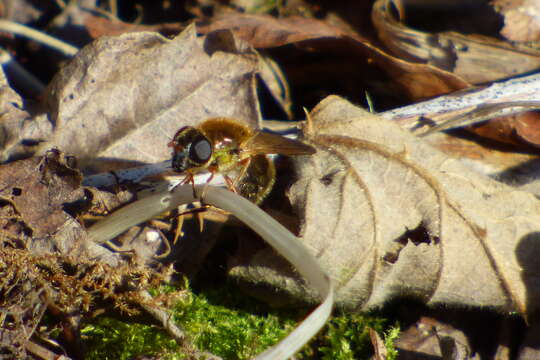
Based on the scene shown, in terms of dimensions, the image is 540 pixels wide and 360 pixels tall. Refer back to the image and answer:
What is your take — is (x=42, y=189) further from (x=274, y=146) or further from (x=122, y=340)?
(x=274, y=146)

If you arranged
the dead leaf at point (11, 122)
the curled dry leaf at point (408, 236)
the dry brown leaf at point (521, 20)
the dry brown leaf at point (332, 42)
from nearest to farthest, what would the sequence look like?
the curled dry leaf at point (408, 236), the dead leaf at point (11, 122), the dry brown leaf at point (332, 42), the dry brown leaf at point (521, 20)

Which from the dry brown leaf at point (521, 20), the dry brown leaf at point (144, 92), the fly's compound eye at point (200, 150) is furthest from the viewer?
the dry brown leaf at point (521, 20)

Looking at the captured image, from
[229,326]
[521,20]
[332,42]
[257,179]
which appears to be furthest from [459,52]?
[229,326]

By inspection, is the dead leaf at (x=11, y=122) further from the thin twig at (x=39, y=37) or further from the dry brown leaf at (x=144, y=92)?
the thin twig at (x=39, y=37)

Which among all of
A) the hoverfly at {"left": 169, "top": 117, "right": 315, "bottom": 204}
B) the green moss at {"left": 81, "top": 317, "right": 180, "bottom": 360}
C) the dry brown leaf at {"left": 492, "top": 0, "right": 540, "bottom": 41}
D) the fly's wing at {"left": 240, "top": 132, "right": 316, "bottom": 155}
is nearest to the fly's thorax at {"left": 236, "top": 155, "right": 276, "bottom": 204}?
the hoverfly at {"left": 169, "top": 117, "right": 315, "bottom": 204}

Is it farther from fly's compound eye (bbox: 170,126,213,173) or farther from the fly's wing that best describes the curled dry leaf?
fly's compound eye (bbox: 170,126,213,173)

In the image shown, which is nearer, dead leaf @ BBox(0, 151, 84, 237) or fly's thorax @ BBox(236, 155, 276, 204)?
dead leaf @ BBox(0, 151, 84, 237)

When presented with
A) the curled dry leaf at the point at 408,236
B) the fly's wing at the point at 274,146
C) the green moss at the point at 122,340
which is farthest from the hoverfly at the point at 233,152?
the green moss at the point at 122,340
